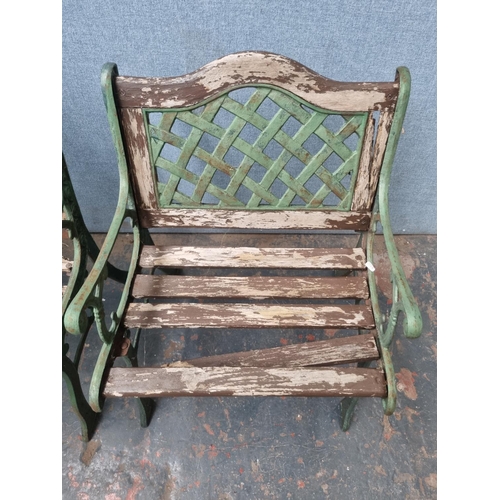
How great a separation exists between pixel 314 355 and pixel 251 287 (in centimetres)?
31

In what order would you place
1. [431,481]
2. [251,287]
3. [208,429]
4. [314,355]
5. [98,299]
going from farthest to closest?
[208,429]
[431,481]
[251,287]
[314,355]
[98,299]

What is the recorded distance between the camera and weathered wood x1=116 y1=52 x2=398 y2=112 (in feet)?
3.72

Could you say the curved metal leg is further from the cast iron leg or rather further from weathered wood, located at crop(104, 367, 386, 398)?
the cast iron leg

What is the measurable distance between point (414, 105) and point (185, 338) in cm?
146

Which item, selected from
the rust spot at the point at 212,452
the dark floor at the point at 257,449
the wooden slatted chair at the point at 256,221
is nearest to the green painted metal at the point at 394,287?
the wooden slatted chair at the point at 256,221

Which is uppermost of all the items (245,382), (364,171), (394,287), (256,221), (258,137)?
(258,137)

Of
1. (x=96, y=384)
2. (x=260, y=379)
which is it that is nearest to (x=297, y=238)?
(x=260, y=379)

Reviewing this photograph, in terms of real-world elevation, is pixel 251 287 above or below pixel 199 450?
above

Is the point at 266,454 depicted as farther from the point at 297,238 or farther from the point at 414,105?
the point at 414,105

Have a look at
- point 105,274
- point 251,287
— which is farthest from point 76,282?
point 251,287

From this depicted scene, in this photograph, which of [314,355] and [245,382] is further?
[314,355]

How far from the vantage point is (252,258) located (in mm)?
1441

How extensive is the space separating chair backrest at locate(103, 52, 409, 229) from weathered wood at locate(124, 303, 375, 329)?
318 mm

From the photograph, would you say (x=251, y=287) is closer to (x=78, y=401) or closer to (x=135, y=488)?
(x=78, y=401)
